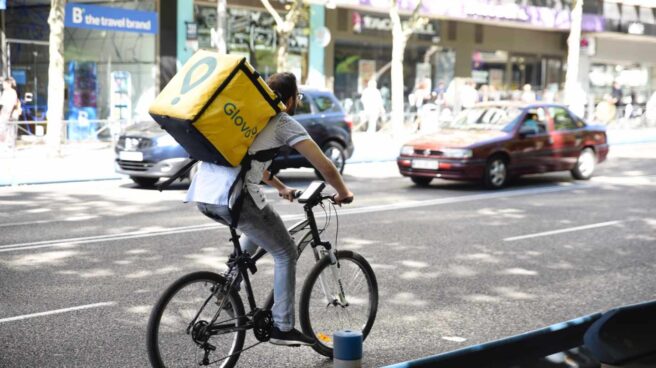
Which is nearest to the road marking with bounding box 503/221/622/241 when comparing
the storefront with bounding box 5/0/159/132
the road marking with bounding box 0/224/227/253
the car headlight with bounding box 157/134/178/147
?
the road marking with bounding box 0/224/227/253

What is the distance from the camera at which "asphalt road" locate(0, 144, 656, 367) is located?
6172 millimetres

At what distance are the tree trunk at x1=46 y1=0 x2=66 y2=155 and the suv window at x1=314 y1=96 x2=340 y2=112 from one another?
604 centimetres

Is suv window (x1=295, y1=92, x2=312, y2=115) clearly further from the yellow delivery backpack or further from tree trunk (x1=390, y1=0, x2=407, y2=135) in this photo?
the yellow delivery backpack

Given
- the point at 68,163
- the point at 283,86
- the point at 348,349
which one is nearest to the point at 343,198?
the point at 283,86

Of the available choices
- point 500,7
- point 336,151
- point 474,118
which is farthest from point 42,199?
point 500,7

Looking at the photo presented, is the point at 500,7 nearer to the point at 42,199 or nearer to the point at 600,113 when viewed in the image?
the point at 600,113

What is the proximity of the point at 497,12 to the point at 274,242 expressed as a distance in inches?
1257

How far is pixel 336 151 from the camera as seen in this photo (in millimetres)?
17812

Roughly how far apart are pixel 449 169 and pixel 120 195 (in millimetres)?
5412

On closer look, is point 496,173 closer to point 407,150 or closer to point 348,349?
point 407,150

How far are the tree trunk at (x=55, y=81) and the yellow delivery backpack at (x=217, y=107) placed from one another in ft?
52.2

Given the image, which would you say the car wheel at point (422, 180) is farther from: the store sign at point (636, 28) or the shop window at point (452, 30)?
the store sign at point (636, 28)

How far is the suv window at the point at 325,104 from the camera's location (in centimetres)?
1755

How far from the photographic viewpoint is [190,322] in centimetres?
493
